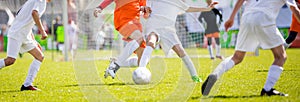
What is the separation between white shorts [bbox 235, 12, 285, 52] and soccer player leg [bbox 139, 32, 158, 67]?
66.9 inches

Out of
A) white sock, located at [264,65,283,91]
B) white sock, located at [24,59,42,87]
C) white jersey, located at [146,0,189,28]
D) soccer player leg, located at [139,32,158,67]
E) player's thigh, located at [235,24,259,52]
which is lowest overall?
white sock, located at [24,59,42,87]

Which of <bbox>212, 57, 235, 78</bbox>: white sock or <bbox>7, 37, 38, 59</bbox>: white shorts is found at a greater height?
<bbox>7, 37, 38, 59</bbox>: white shorts

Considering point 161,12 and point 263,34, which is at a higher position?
point 161,12

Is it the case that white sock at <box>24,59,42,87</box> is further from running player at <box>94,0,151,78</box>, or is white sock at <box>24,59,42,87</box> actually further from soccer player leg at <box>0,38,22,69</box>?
running player at <box>94,0,151,78</box>

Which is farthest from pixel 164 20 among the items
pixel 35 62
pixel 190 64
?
pixel 35 62

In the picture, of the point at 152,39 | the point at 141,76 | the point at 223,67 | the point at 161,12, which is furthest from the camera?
the point at 161,12

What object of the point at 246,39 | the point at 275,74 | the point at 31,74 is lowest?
the point at 31,74

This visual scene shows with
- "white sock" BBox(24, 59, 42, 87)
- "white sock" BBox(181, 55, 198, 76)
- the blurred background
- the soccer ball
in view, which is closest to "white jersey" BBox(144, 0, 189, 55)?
"white sock" BBox(181, 55, 198, 76)

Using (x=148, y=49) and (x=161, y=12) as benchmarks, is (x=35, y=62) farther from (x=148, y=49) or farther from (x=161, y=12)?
(x=161, y=12)

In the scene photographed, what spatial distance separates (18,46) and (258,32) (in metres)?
3.86

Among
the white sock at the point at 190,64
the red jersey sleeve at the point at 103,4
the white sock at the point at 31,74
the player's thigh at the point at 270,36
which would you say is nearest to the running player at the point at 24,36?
the white sock at the point at 31,74

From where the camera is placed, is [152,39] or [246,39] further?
[152,39]

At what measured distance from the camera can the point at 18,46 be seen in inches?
345

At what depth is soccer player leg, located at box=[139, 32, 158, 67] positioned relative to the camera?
826 cm
